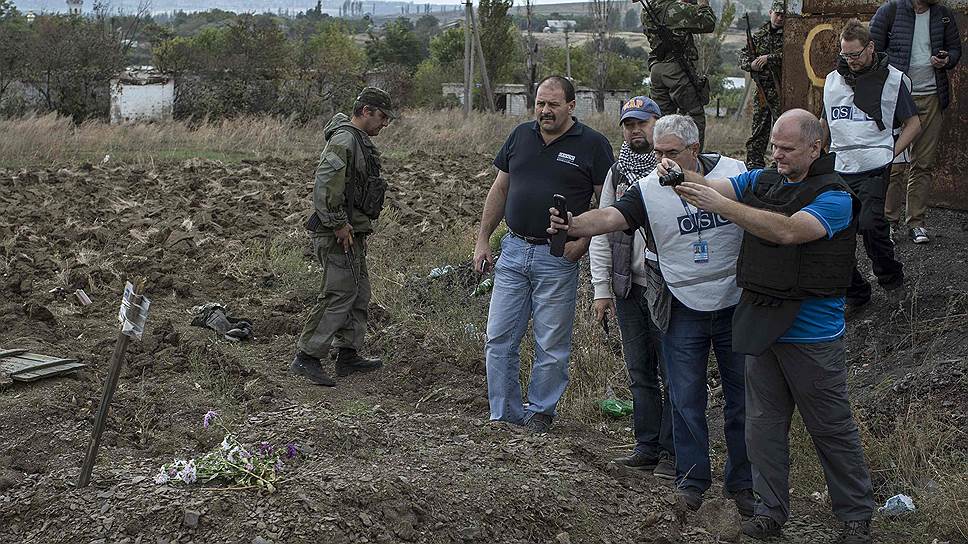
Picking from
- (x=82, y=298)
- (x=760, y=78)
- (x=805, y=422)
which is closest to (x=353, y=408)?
(x=805, y=422)

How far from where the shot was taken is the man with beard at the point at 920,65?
880 centimetres

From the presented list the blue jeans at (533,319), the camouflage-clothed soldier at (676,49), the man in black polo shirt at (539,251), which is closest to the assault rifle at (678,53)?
the camouflage-clothed soldier at (676,49)

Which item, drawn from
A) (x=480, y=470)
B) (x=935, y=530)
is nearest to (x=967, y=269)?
(x=935, y=530)

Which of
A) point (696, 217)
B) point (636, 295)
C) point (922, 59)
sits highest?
point (922, 59)

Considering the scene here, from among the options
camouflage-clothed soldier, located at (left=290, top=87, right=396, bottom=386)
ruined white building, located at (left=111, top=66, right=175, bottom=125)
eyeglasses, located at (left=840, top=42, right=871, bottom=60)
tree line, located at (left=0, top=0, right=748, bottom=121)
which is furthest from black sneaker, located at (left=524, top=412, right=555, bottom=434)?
ruined white building, located at (left=111, top=66, right=175, bottom=125)

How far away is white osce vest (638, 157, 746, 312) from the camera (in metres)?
5.51

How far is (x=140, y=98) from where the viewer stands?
29.0 metres

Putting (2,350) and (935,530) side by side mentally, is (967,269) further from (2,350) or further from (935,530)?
(2,350)

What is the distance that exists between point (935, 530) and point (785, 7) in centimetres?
693

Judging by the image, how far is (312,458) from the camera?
17.7 feet

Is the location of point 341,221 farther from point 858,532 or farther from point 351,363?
point 858,532

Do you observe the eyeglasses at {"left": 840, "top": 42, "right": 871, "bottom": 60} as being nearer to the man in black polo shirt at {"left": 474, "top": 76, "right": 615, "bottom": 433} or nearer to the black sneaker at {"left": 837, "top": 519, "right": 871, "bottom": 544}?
the man in black polo shirt at {"left": 474, "top": 76, "right": 615, "bottom": 433}

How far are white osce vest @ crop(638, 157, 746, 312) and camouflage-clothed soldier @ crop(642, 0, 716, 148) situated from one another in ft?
13.8

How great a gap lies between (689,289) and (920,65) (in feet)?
14.5
